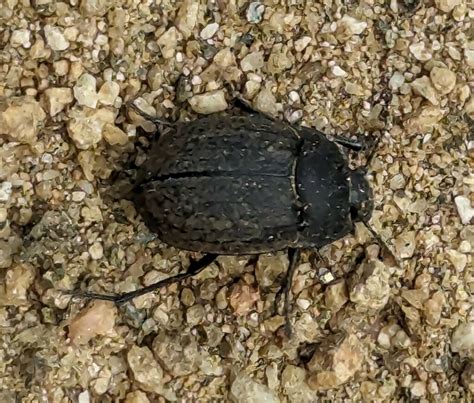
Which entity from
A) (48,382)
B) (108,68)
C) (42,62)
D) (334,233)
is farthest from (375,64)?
(48,382)

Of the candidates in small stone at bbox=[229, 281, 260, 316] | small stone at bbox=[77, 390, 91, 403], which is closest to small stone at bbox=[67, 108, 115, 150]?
small stone at bbox=[229, 281, 260, 316]

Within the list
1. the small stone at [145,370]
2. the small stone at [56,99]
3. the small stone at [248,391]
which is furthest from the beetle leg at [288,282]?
the small stone at [56,99]

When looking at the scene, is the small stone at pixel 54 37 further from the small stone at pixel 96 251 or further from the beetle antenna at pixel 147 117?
the small stone at pixel 96 251

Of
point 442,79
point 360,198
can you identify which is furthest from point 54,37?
point 442,79

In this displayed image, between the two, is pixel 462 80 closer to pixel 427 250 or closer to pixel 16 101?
pixel 427 250

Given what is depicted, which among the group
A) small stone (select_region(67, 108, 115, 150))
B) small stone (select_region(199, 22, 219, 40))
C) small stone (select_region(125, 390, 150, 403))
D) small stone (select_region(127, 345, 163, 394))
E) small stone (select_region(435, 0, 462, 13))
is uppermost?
small stone (select_region(435, 0, 462, 13))

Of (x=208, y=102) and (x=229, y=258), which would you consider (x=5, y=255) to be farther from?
(x=208, y=102)

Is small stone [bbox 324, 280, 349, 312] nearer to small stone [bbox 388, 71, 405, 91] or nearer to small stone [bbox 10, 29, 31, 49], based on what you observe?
small stone [bbox 388, 71, 405, 91]

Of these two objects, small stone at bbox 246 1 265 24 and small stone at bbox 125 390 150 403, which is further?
small stone at bbox 246 1 265 24
